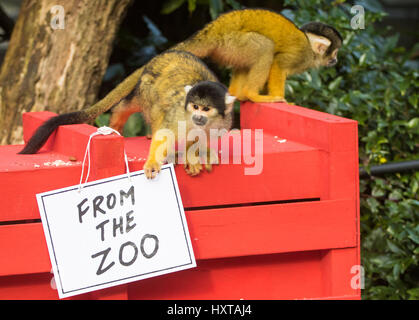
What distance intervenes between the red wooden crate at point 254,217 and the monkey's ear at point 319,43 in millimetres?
1297

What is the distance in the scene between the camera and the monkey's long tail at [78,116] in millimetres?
1802

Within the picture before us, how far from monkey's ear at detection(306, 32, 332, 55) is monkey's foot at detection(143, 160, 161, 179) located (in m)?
1.70

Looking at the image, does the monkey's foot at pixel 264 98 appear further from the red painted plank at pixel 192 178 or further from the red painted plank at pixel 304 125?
the red painted plank at pixel 192 178

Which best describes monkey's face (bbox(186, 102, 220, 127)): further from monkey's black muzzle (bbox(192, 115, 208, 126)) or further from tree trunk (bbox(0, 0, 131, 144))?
tree trunk (bbox(0, 0, 131, 144))

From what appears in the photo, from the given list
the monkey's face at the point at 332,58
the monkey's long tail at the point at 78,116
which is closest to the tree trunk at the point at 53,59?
the monkey's long tail at the point at 78,116

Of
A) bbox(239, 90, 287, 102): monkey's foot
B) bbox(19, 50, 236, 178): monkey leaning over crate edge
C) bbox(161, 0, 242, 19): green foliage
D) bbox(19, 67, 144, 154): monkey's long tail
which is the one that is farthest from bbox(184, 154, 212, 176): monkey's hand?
bbox(161, 0, 242, 19): green foliage

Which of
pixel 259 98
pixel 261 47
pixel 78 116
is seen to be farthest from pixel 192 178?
pixel 261 47

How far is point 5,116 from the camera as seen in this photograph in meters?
2.98

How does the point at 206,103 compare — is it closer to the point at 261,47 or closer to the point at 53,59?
the point at 261,47

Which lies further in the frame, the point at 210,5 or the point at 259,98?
the point at 210,5

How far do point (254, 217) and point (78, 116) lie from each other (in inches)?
29.7

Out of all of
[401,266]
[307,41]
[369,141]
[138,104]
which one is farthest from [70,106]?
[401,266]

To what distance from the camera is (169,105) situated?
1.84 metres

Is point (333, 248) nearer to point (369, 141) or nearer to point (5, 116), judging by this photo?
point (369, 141)
